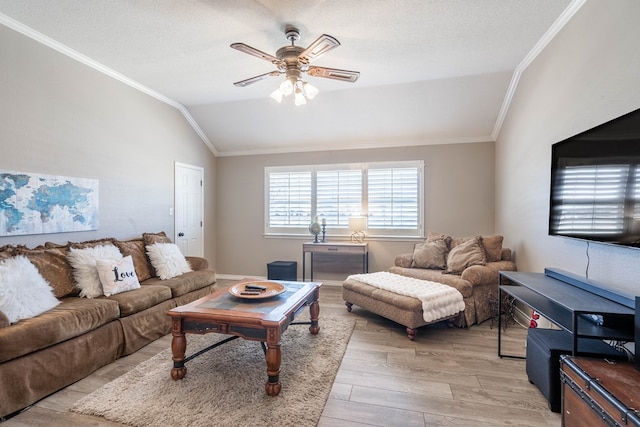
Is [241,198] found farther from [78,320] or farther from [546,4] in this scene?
[546,4]

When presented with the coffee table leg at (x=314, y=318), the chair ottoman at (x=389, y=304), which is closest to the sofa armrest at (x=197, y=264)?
the coffee table leg at (x=314, y=318)

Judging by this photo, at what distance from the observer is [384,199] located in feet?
16.8

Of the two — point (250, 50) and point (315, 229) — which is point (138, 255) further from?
point (250, 50)

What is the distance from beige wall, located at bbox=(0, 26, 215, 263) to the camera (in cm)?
278

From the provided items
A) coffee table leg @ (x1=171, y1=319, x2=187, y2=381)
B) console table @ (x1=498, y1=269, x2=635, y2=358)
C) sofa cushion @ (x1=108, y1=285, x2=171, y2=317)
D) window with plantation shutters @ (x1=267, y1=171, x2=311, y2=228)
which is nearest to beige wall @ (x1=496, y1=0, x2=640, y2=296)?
console table @ (x1=498, y1=269, x2=635, y2=358)

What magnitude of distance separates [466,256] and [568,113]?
5.88 feet

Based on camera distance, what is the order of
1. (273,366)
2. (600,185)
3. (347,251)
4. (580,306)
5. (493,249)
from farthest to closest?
1. (347,251)
2. (493,249)
3. (273,366)
4. (600,185)
5. (580,306)

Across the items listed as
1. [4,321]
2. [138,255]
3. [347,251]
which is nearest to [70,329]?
[4,321]

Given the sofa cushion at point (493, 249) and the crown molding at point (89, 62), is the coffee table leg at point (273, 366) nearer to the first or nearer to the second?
the sofa cushion at point (493, 249)

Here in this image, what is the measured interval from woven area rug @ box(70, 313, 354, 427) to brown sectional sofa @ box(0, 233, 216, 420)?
0.31 metres

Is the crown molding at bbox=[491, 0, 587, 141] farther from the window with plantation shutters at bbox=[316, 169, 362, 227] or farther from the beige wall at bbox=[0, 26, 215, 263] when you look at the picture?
the beige wall at bbox=[0, 26, 215, 263]

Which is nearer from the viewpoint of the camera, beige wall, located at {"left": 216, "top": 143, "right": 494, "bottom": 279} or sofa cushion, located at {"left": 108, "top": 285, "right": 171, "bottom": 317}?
sofa cushion, located at {"left": 108, "top": 285, "right": 171, "bottom": 317}

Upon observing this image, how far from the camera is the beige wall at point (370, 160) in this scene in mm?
4777

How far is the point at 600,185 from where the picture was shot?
1987mm
